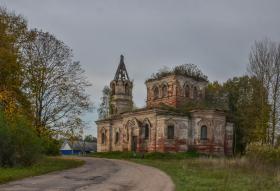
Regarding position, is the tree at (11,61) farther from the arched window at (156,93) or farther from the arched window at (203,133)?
the arched window at (156,93)

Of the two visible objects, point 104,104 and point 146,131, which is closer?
point 146,131

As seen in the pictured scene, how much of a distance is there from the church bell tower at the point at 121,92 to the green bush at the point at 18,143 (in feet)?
108

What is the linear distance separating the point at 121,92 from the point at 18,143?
112 ft

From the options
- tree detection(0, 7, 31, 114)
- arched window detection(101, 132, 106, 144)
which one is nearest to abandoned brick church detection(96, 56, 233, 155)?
arched window detection(101, 132, 106, 144)

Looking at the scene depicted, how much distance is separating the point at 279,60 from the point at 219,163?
18.3 m

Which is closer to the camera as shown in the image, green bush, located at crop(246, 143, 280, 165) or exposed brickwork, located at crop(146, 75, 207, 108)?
green bush, located at crop(246, 143, 280, 165)

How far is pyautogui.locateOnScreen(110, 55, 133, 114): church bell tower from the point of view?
5647 centimetres

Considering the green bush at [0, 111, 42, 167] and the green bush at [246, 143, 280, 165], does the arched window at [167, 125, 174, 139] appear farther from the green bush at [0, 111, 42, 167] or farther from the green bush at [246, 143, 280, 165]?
the green bush at [0, 111, 42, 167]

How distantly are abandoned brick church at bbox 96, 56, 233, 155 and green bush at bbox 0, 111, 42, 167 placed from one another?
70.4ft

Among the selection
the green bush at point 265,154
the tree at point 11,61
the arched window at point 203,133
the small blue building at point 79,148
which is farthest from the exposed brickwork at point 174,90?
the small blue building at point 79,148

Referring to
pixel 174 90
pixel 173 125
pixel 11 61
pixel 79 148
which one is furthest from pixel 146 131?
pixel 79 148

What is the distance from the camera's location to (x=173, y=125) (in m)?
43.8

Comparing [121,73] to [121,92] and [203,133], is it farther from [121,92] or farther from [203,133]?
[203,133]

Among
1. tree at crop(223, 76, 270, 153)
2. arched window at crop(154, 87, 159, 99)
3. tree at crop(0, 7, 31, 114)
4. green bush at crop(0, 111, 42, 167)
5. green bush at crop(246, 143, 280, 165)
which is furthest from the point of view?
arched window at crop(154, 87, 159, 99)
